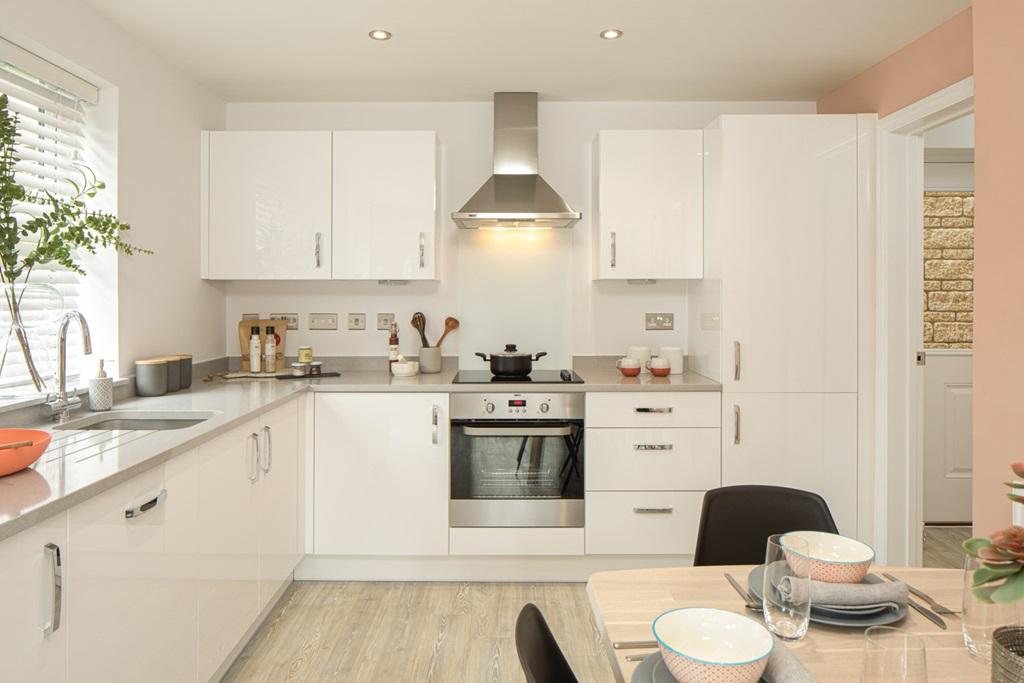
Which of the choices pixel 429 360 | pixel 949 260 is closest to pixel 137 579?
pixel 429 360

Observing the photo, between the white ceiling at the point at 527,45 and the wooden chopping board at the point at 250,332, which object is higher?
the white ceiling at the point at 527,45

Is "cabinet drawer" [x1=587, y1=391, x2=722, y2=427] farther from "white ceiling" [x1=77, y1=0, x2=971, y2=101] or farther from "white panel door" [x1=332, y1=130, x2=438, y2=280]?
"white ceiling" [x1=77, y1=0, x2=971, y2=101]

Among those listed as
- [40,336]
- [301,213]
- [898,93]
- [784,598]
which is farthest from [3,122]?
[898,93]

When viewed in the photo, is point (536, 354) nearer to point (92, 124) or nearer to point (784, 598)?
point (92, 124)

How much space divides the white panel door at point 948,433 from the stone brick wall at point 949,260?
0.68ft

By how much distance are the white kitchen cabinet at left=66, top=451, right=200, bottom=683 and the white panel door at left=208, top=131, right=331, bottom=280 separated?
67.5 inches

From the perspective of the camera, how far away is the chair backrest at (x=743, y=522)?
197cm

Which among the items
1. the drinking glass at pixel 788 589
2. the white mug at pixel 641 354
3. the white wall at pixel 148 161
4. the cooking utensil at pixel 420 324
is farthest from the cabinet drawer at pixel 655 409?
the drinking glass at pixel 788 589

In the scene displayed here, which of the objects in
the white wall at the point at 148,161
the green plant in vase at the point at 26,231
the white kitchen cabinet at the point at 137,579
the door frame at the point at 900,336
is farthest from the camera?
the door frame at the point at 900,336

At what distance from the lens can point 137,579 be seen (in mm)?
1740

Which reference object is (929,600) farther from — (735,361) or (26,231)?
(26,231)

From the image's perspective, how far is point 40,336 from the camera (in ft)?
8.21

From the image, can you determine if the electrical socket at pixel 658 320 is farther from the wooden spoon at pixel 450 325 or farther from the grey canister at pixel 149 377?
the grey canister at pixel 149 377

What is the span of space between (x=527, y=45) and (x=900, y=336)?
2104 millimetres
